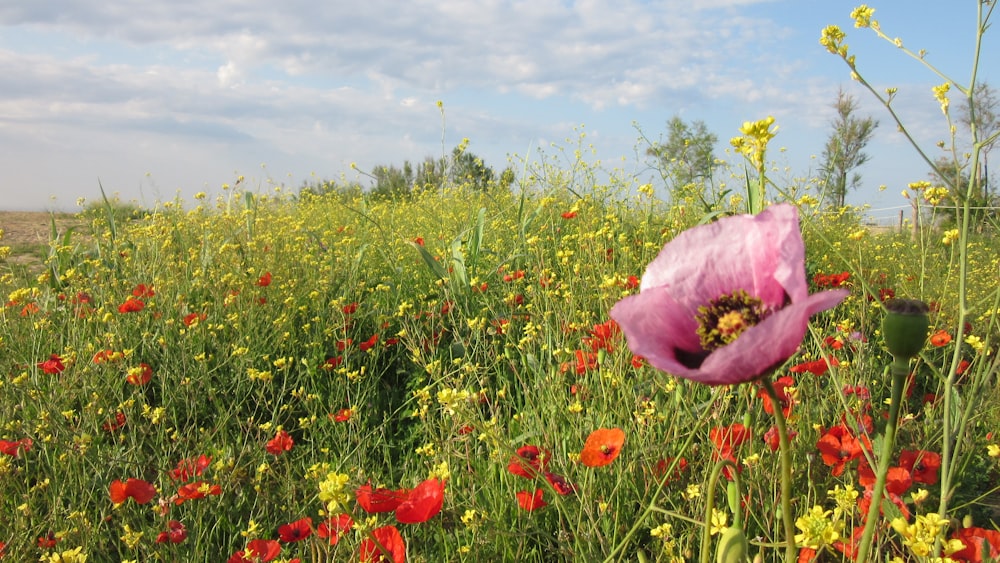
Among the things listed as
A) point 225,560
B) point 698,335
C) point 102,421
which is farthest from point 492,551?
point 102,421

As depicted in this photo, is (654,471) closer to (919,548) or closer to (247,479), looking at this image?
(919,548)

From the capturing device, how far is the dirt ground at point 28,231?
6740 mm

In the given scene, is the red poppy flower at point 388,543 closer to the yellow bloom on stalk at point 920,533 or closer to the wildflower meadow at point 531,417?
the wildflower meadow at point 531,417

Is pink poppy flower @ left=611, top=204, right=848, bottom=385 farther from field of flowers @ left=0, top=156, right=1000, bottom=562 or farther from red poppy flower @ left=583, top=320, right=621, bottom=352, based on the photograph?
red poppy flower @ left=583, top=320, right=621, bottom=352

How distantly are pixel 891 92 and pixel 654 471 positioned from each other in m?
1.07

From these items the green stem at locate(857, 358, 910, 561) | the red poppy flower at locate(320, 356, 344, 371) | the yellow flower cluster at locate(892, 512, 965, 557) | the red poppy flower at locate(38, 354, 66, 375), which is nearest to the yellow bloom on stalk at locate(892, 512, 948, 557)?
the yellow flower cluster at locate(892, 512, 965, 557)

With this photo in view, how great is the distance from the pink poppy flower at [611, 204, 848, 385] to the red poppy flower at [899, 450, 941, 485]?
99 cm

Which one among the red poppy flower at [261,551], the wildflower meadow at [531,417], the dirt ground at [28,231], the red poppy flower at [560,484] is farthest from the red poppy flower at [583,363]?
the dirt ground at [28,231]

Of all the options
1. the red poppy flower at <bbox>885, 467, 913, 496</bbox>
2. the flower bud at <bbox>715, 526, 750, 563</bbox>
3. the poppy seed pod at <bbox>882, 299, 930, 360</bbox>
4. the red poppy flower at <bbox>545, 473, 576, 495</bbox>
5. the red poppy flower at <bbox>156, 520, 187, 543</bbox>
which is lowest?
the red poppy flower at <bbox>156, 520, 187, 543</bbox>

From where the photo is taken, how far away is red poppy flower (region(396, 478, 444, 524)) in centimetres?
119

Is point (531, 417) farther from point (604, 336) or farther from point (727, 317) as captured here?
point (727, 317)

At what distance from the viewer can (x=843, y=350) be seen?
8.35 ft

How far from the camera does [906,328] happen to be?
63 centimetres

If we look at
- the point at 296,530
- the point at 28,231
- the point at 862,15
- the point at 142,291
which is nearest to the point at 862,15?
the point at 862,15
